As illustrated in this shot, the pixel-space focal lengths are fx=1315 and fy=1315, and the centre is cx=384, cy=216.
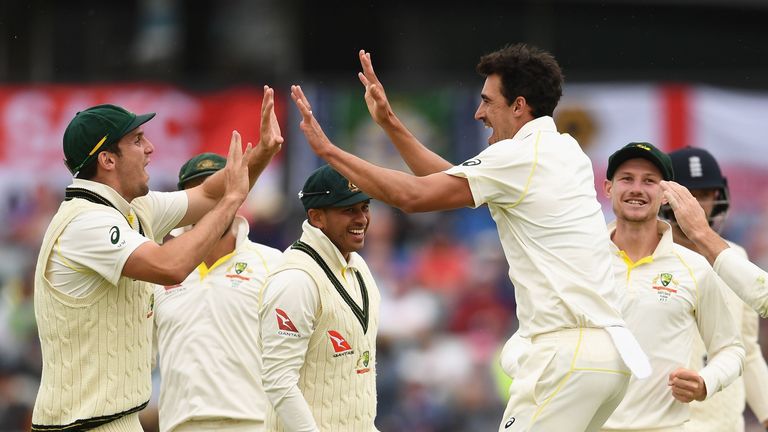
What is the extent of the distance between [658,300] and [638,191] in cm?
61

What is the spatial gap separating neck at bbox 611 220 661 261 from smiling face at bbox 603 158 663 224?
0.12 feet

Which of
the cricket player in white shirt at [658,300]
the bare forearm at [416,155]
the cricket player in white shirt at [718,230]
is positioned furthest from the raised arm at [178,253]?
the cricket player in white shirt at [718,230]

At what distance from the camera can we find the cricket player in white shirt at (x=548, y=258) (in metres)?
5.99

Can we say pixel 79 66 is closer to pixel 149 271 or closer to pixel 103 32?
pixel 103 32

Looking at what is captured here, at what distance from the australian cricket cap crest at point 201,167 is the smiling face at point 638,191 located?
2.51 m

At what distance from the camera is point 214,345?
25.4ft

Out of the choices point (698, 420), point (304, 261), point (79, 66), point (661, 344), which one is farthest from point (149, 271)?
point (79, 66)

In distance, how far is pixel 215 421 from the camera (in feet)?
25.1

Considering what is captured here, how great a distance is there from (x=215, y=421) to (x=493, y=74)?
8.86 feet

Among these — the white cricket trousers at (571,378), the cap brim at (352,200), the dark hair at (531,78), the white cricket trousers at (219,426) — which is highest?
the dark hair at (531,78)

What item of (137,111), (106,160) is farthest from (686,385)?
(137,111)

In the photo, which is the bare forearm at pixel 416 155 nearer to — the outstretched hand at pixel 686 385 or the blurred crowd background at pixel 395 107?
the outstretched hand at pixel 686 385

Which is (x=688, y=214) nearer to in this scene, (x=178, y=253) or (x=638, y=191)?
(x=638, y=191)

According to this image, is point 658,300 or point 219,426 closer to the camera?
point 658,300
